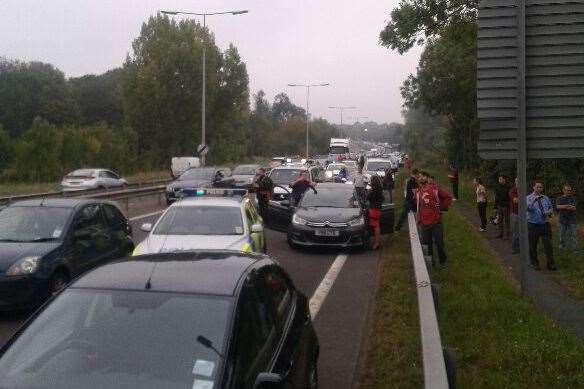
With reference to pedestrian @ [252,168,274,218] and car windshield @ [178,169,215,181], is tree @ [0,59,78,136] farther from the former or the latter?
pedestrian @ [252,168,274,218]

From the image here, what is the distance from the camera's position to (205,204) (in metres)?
12.5

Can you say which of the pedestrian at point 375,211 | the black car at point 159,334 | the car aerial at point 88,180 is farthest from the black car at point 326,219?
the car aerial at point 88,180

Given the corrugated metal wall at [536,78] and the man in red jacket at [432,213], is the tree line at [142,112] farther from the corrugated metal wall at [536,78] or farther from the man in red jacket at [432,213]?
the corrugated metal wall at [536,78]

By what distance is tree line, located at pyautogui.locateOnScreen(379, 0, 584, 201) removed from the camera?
73.8 feet

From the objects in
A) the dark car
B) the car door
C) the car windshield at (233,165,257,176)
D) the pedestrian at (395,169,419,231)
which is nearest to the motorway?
the car door

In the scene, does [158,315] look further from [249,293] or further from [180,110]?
[180,110]

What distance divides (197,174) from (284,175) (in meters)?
4.60

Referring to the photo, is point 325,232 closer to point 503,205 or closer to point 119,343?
point 503,205

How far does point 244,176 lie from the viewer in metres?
40.2

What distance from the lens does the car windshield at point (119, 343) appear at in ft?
13.4

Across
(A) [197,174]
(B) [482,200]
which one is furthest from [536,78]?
(A) [197,174]

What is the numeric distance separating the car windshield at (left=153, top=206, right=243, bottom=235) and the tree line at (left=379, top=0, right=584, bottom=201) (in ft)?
37.8

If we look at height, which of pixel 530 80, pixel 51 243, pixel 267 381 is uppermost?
pixel 530 80

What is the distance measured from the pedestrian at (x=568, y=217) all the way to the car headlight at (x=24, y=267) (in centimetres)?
1100
